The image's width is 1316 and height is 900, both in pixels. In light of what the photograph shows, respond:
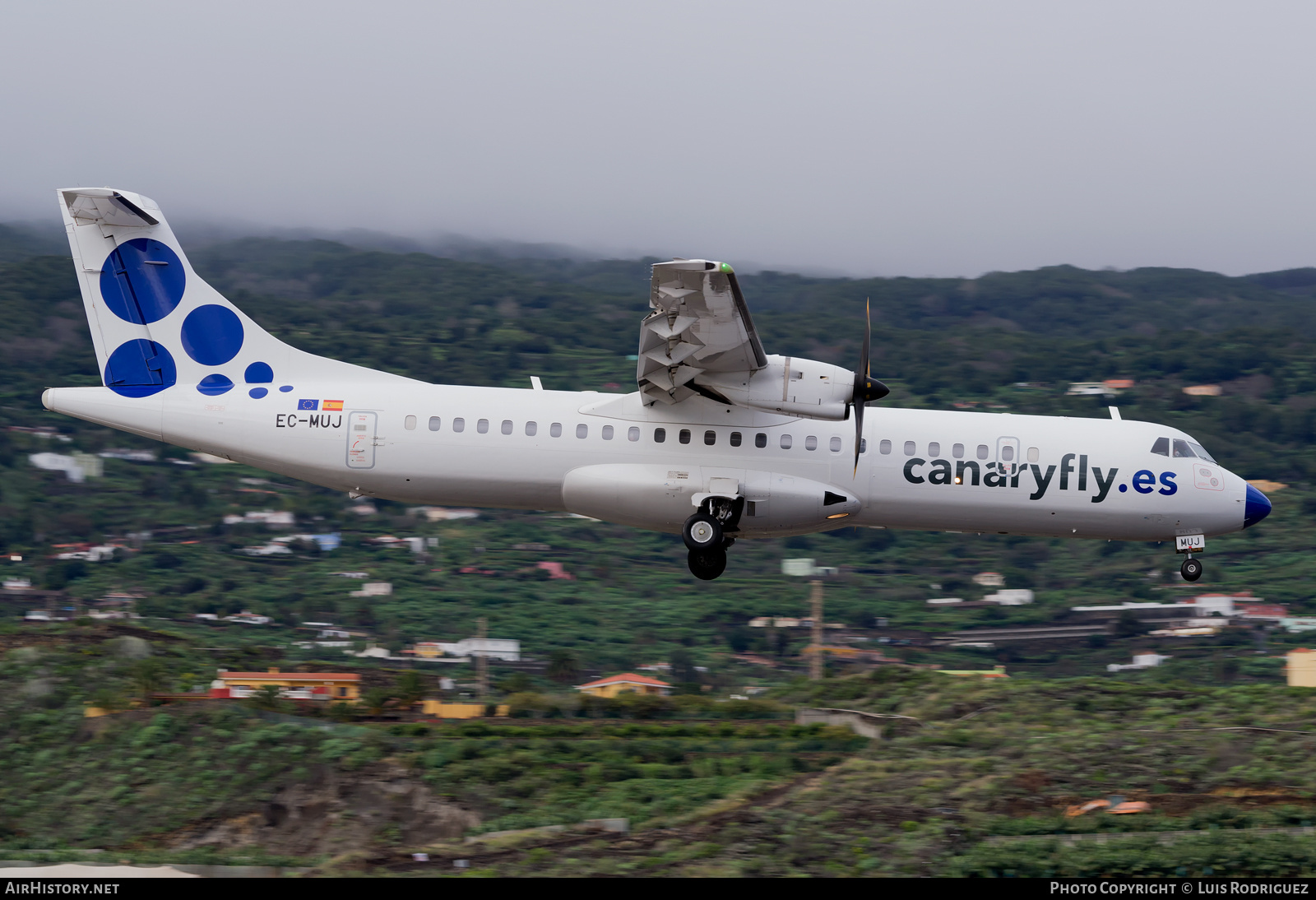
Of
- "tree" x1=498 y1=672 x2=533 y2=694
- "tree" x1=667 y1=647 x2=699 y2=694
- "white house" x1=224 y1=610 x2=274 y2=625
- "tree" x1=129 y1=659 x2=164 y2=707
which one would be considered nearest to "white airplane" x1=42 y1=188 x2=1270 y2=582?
"tree" x1=129 y1=659 x2=164 y2=707

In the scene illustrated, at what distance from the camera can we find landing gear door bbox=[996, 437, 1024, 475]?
2314 centimetres

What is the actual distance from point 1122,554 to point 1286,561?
10.1 metres

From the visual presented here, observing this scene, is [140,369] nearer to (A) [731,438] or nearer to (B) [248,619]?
(A) [731,438]

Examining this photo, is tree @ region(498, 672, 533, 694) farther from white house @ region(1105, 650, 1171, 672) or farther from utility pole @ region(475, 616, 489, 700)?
white house @ region(1105, 650, 1171, 672)

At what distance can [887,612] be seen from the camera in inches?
3233

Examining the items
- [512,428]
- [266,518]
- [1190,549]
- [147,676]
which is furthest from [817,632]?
[512,428]

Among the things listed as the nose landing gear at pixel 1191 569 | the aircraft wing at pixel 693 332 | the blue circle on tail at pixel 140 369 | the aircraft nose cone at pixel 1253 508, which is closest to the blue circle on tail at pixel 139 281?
the blue circle on tail at pixel 140 369

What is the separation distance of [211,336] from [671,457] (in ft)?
29.1

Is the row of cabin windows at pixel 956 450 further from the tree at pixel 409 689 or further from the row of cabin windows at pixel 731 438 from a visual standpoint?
the tree at pixel 409 689

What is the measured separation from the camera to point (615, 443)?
22797 mm

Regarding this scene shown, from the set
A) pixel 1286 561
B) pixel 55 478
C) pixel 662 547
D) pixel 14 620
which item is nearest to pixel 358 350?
pixel 55 478

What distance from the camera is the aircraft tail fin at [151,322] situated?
23.6m

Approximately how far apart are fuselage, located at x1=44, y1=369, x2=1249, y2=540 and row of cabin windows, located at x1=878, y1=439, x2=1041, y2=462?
0.03 m

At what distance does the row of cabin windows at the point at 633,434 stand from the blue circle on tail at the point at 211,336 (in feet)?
12.5
